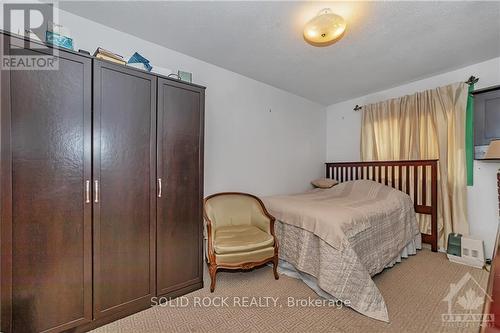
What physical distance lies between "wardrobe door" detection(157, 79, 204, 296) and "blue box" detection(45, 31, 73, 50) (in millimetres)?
618

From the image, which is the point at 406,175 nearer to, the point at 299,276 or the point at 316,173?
the point at 316,173

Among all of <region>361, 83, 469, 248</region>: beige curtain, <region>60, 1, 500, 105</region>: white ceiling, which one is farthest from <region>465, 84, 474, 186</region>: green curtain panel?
<region>60, 1, 500, 105</region>: white ceiling

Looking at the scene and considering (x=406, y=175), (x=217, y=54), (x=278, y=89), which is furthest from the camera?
(x=278, y=89)

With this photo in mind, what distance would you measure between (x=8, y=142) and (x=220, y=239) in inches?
66.2

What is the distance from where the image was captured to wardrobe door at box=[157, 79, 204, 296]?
6.43ft

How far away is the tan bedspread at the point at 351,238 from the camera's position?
6.19 feet

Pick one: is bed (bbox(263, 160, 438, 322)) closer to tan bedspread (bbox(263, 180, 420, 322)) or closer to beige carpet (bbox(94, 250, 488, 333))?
tan bedspread (bbox(263, 180, 420, 322))

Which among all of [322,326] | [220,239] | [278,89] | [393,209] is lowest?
[322,326]

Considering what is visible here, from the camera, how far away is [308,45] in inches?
94.3

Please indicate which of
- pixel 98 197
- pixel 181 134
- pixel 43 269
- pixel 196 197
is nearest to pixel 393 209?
pixel 196 197

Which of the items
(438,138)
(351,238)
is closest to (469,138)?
(438,138)

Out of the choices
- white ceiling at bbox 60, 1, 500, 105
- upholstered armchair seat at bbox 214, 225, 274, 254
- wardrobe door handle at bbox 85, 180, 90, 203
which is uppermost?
white ceiling at bbox 60, 1, 500, 105

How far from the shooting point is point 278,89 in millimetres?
3719

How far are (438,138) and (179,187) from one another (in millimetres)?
3395
